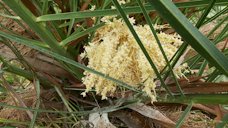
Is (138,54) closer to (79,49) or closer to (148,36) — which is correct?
(148,36)

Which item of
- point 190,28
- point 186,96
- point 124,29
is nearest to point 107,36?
point 124,29

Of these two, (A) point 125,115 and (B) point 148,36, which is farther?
(A) point 125,115

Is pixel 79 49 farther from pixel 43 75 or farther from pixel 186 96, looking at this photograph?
pixel 186 96

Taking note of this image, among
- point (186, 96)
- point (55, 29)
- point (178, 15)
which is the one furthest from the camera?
point (55, 29)

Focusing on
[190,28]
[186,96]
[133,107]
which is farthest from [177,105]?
[190,28]

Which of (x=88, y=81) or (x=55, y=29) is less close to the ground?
(x=55, y=29)

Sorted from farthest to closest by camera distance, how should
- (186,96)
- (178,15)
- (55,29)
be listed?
(55,29) → (186,96) → (178,15)
